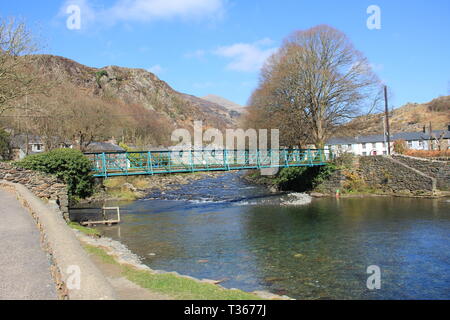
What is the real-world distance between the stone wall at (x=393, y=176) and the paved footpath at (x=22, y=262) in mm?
28969

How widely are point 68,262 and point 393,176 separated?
3150 cm

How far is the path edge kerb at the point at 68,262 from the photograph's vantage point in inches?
226

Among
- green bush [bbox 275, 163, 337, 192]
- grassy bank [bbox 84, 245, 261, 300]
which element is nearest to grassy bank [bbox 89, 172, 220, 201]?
green bush [bbox 275, 163, 337, 192]

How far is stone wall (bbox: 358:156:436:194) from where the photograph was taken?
101 feet

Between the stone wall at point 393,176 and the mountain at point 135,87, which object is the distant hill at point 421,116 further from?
the mountain at point 135,87

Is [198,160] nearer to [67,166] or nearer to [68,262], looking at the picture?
[67,166]

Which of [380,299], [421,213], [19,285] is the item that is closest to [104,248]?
[19,285]

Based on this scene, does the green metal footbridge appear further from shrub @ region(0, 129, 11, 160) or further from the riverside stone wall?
shrub @ region(0, 129, 11, 160)

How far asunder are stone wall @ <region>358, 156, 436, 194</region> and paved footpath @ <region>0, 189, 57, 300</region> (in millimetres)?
28969

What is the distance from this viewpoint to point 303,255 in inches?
559

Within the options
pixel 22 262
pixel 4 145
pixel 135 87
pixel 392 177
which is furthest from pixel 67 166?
pixel 135 87

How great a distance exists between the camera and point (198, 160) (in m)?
31.3
